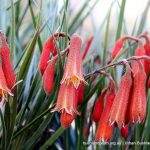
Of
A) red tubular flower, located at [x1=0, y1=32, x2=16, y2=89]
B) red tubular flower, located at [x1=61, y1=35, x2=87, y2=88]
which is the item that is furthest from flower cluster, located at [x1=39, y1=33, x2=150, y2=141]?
red tubular flower, located at [x1=0, y1=32, x2=16, y2=89]

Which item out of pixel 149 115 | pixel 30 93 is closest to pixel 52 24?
pixel 30 93

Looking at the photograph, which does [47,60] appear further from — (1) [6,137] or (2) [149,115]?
(2) [149,115]

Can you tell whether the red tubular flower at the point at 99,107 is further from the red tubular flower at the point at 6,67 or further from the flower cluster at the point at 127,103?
the red tubular flower at the point at 6,67

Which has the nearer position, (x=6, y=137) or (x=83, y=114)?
(x=6, y=137)

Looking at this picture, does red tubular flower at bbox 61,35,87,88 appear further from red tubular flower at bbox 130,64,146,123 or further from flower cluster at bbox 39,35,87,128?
red tubular flower at bbox 130,64,146,123

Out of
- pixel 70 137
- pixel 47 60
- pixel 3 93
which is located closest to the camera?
pixel 3 93
